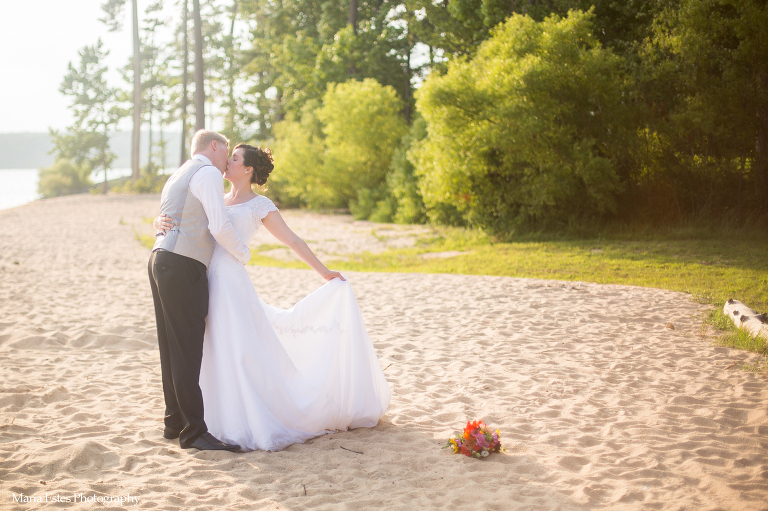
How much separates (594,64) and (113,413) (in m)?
14.0

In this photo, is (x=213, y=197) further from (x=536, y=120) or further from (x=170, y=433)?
(x=536, y=120)

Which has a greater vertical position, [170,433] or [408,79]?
[408,79]

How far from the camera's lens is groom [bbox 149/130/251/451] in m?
3.85

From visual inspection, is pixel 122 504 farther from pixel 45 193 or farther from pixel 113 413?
pixel 45 193

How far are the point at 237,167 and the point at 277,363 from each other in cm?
151

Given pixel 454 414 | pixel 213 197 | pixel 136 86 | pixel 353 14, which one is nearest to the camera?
pixel 213 197

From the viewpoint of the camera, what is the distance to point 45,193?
4531 cm

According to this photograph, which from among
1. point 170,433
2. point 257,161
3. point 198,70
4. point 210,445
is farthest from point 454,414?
point 198,70

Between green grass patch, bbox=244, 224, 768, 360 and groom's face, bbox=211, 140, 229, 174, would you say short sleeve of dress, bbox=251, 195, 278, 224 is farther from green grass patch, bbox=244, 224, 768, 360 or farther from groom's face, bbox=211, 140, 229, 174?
green grass patch, bbox=244, 224, 768, 360

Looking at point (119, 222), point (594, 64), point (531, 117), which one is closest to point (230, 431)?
point (531, 117)

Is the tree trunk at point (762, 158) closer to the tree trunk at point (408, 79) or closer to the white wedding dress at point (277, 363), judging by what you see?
the white wedding dress at point (277, 363)

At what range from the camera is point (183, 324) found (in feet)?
12.9

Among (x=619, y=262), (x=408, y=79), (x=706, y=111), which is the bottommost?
(x=619, y=262)

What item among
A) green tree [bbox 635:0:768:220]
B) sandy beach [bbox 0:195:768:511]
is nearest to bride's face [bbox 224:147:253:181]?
sandy beach [bbox 0:195:768:511]
